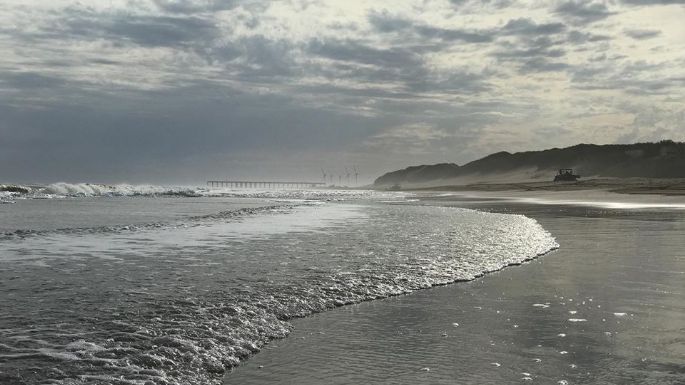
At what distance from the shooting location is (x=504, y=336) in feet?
22.4

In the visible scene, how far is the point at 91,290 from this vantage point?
9.72m

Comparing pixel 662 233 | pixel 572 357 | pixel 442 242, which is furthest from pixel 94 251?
pixel 662 233

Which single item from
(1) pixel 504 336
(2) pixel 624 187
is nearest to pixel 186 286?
(1) pixel 504 336

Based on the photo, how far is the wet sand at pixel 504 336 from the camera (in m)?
5.50

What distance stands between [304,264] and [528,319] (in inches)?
247

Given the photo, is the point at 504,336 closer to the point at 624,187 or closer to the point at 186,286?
the point at 186,286

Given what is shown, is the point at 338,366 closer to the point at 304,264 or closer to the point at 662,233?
the point at 304,264

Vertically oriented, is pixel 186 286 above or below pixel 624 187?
below

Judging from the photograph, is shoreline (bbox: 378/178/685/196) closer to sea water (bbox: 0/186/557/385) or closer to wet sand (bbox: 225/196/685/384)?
sea water (bbox: 0/186/557/385)

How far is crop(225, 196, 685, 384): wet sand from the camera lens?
5496 mm

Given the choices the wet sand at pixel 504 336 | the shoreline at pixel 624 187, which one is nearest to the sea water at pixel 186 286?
the wet sand at pixel 504 336

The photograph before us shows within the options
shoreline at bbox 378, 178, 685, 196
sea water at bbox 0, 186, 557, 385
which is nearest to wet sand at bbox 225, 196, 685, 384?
sea water at bbox 0, 186, 557, 385

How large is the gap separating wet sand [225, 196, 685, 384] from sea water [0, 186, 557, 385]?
25.8 inches

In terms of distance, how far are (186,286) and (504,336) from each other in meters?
5.95
